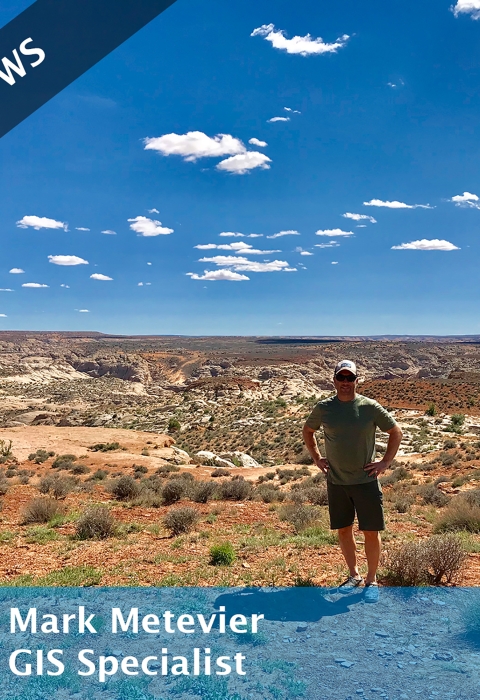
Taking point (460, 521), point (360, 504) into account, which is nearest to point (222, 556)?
point (360, 504)

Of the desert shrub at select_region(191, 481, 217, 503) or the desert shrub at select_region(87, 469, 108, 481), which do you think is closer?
the desert shrub at select_region(191, 481, 217, 503)

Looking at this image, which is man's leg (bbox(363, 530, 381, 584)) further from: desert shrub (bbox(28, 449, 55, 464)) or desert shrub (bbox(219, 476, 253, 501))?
desert shrub (bbox(28, 449, 55, 464))

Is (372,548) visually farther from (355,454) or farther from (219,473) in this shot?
(219,473)


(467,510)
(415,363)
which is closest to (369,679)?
(467,510)

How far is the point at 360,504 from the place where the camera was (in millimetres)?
4465

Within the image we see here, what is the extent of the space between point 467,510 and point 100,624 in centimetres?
629

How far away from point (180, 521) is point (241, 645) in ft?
14.1

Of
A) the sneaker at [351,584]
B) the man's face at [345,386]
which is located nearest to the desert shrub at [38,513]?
the sneaker at [351,584]

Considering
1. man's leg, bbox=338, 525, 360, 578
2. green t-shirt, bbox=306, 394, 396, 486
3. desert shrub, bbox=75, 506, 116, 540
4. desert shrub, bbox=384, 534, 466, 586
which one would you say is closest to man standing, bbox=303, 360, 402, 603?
green t-shirt, bbox=306, 394, 396, 486

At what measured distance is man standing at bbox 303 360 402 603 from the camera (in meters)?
4.34

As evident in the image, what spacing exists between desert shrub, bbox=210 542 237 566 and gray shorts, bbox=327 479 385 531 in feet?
6.76

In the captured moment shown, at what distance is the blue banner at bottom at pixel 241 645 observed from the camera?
3.38 meters

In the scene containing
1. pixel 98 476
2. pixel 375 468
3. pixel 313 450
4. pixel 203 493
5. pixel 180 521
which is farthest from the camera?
pixel 98 476

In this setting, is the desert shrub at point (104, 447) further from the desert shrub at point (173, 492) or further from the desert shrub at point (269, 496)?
the desert shrub at point (269, 496)
